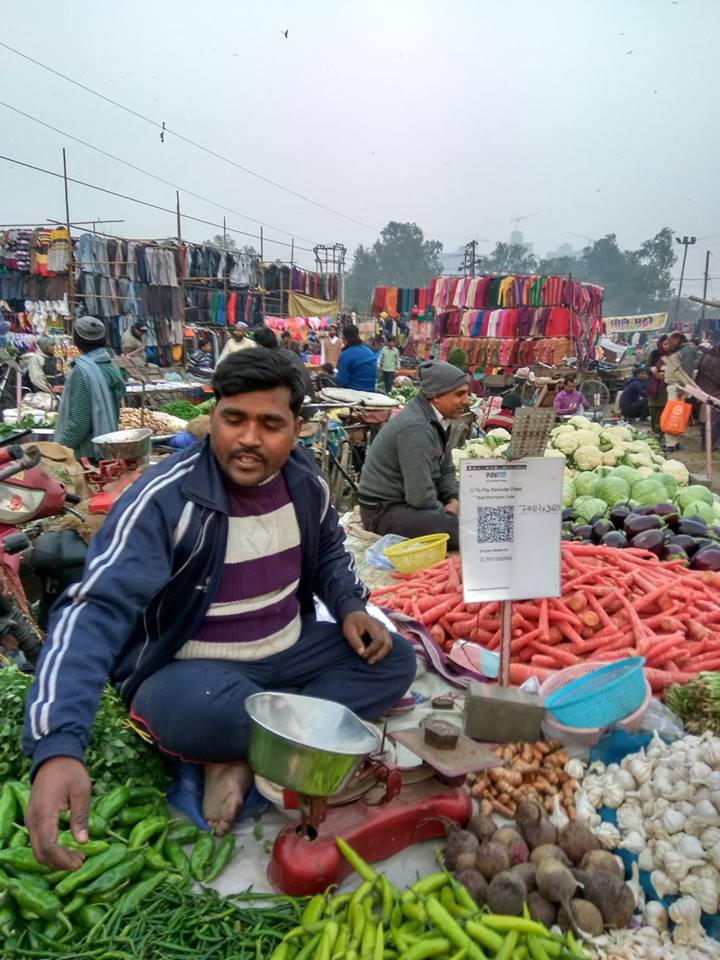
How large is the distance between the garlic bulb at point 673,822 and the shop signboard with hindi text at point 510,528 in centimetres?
95

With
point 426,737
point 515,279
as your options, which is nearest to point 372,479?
point 426,737

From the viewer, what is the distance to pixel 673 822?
6.55 feet

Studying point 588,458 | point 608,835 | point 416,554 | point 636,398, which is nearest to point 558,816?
point 608,835

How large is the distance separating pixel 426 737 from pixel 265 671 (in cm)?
59

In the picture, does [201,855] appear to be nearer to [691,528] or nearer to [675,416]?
[691,528]

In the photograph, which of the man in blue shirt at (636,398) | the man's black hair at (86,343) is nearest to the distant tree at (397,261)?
the man in blue shirt at (636,398)

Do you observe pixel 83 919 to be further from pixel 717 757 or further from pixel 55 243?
pixel 55 243

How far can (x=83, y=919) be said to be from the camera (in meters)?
1.72

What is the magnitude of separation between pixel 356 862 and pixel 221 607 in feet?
2.84

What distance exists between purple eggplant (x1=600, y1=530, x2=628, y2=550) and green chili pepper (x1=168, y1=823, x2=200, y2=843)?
2956mm

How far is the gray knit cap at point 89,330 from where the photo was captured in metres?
5.18

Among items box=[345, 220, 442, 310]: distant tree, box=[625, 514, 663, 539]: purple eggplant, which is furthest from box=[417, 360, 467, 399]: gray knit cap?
box=[345, 220, 442, 310]: distant tree

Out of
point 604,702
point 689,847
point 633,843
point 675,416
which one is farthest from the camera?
point 675,416

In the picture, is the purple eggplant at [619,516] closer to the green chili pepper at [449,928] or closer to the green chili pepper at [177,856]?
the green chili pepper at [449,928]
